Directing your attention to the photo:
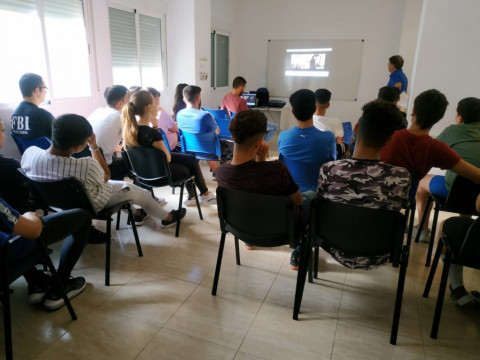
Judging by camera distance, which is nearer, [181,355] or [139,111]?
[181,355]

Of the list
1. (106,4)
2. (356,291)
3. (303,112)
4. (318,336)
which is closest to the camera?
(318,336)

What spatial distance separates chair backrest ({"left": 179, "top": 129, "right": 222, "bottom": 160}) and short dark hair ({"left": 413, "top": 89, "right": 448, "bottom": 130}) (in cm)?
199

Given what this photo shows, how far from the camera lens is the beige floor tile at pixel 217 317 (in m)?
1.75

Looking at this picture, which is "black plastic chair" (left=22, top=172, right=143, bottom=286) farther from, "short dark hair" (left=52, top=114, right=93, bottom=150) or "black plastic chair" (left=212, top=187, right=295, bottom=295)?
"black plastic chair" (left=212, top=187, right=295, bottom=295)

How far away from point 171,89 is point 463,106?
14.6 ft

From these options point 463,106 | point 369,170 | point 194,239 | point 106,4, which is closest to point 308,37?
point 106,4

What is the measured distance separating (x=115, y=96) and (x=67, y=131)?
1.20 m

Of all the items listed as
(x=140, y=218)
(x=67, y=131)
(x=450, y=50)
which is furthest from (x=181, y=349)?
(x=450, y=50)

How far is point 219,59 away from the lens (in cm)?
738

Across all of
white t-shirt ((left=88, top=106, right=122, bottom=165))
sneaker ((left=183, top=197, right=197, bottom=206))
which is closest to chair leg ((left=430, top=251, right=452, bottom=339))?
sneaker ((left=183, top=197, right=197, bottom=206))

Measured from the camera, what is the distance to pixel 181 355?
162 centimetres

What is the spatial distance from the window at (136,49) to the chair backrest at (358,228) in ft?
12.4

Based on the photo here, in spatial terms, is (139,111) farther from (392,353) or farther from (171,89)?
(171,89)

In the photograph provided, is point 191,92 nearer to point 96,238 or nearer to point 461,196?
point 96,238
